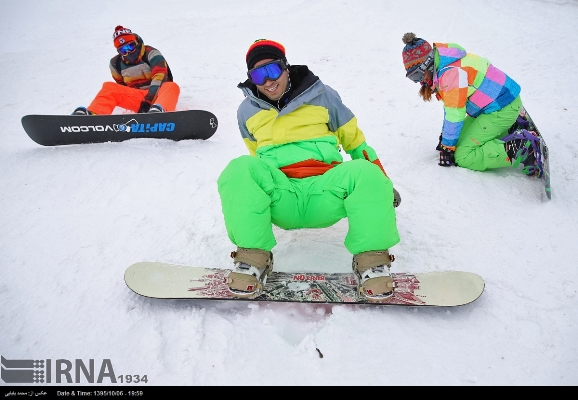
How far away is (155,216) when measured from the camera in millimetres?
2707

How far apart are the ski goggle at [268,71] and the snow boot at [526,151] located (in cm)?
210

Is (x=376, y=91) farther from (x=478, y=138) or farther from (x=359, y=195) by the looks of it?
(x=359, y=195)

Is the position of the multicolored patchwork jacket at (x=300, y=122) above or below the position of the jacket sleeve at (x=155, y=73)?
below

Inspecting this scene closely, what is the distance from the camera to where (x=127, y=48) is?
14.5 ft

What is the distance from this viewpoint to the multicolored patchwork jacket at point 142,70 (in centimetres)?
455

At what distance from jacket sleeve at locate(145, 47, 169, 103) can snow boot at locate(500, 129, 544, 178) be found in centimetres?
373

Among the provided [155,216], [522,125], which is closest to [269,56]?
[155,216]

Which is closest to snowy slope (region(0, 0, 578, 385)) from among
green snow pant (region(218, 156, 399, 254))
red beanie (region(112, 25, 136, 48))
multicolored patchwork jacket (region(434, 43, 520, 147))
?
green snow pant (region(218, 156, 399, 254))

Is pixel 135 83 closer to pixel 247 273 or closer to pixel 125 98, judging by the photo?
pixel 125 98

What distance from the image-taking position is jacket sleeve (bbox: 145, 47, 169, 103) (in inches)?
175

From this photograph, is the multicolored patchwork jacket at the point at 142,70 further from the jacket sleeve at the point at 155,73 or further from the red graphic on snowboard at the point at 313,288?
the red graphic on snowboard at the point at 313,288

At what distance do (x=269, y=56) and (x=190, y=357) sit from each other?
158cm

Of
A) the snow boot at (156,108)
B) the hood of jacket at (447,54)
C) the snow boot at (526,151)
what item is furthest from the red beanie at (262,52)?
the snow boot at (156,108)

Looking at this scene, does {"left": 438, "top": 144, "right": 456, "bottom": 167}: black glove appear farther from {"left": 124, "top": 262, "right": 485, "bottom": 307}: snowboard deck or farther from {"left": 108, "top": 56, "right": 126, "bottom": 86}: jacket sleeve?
{"left": 108, "top": 56, "right": 126, "bottom": 86}: jacket sleeve
